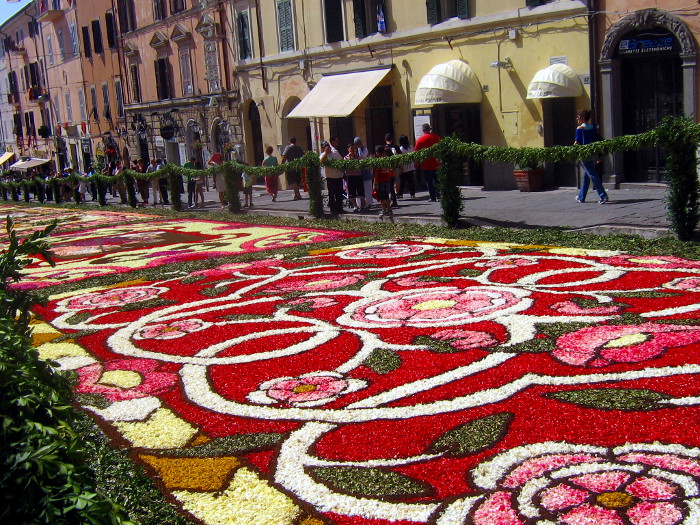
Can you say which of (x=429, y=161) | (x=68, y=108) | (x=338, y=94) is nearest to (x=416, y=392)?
(x=429, y=161)

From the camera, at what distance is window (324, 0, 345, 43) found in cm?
2395

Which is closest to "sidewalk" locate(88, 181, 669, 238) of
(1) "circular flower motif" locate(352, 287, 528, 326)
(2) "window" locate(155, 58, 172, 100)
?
(1) "circular flower motif" locate(352, 287, 528, 326)

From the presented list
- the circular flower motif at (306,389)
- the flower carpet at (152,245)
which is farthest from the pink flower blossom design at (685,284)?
the flower carpet at (152,245)

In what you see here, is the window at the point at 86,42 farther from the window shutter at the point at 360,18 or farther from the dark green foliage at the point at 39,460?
the dark green foliage at the point at 39,460

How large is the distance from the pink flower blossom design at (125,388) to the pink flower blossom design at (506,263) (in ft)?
13.1

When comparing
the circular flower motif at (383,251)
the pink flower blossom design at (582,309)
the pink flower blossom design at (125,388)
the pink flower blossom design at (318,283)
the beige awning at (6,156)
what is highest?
the beige awning at (6,156)

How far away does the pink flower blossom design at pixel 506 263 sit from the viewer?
8766 mm

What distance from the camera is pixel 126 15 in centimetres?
3809

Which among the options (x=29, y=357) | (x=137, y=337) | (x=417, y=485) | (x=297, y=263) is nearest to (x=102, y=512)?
(x=29, y=357)

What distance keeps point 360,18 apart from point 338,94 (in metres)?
2.11

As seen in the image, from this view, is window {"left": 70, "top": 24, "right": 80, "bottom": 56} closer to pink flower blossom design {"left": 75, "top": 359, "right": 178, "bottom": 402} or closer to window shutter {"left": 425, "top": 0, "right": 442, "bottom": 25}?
window shutter {"left": 425, "top": 0, "right": 442, "bottom": 25}

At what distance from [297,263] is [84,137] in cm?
3967

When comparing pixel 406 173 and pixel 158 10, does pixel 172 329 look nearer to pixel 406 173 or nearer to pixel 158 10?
pixel 406 173

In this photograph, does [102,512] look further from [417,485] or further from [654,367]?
[654,367]
